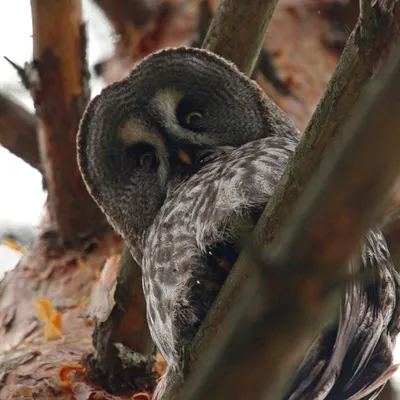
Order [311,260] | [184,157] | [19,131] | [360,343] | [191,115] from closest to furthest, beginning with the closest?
[311,260]
[360,343]
[184,157]
[191,115]
[19,131]

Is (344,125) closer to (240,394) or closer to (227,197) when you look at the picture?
(240,394)

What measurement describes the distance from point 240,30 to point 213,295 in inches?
35.6

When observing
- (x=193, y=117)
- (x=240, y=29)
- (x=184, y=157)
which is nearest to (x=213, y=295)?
(x=184, y=157)

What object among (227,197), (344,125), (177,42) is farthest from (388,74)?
(177,42)

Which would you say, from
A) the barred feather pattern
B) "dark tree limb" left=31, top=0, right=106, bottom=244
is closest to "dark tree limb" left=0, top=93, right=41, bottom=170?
"dark tree limb" left=31, top=0, right=106, bottom=244

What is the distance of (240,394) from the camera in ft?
3.10

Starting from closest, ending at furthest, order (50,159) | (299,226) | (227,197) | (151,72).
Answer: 1. (299,226)
2. (227,197)
3. (151,72)
4. (50,159)

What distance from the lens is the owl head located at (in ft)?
5.75

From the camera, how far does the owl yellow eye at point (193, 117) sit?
5.90 ft

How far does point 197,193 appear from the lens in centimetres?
155

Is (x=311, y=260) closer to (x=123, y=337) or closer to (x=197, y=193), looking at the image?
(x=197, y=193)

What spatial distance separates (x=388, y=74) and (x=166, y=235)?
36.4 inches

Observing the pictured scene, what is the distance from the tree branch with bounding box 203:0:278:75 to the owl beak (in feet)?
1.30

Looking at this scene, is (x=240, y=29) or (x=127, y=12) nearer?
(x=240, y=29)
